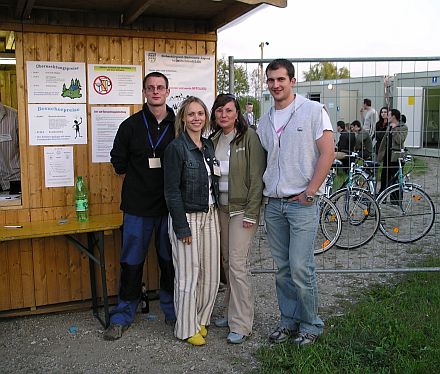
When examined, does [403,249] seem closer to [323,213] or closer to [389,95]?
[323,213]

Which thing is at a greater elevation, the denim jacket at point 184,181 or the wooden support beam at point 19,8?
the wooden support beam at point 19,8

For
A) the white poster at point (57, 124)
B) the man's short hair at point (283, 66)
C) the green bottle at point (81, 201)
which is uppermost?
the man's short hair at point (283, 66)

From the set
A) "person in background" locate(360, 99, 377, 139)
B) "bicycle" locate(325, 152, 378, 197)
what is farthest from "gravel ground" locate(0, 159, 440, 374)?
"bicycle" locate(325, 152, 378, 197)

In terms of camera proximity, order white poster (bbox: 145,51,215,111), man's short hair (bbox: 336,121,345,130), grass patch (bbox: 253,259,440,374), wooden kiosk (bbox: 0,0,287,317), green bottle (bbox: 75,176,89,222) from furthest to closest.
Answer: man's short hair (bbox: 336,121,345,130) < white poster (bbox: 145,51,215,111) < green bottle (bbox: 75,176,89,222) < wooden kiosk (bbox: 0,0,287,317) < grass patch (bbox: 253,259,440,374)

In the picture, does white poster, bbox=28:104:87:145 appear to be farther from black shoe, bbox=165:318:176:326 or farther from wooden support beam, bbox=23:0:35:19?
black shoe, bbox=165:318:176:326

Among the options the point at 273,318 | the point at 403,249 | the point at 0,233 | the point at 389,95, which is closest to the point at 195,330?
the point at 273,318

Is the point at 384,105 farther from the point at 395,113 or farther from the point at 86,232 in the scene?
the point at 86,232

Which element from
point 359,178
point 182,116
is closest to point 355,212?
point 359,178

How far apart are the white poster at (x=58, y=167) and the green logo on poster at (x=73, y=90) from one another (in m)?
0.43

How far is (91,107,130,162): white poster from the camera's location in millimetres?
4594

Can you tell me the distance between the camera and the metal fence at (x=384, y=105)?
5.07 m

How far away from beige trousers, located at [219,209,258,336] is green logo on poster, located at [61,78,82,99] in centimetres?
154

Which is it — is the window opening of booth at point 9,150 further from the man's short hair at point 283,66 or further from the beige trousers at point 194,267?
the man's short hair at point 283,66

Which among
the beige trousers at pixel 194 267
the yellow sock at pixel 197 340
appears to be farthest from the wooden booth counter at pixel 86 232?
the yellow sock at pixel 197 340
